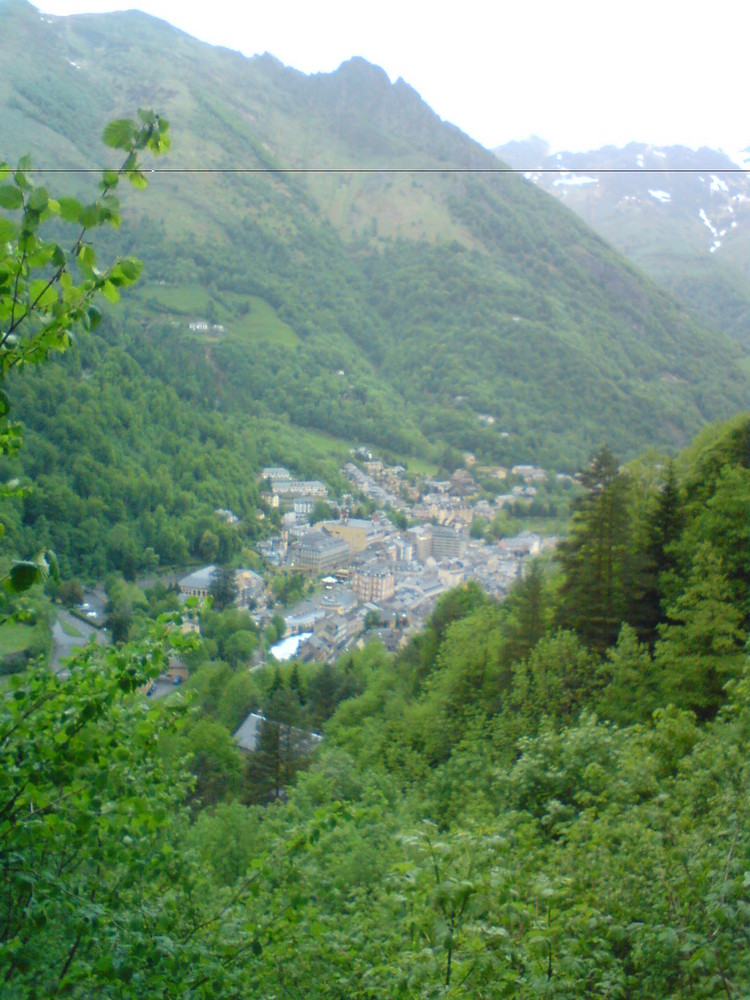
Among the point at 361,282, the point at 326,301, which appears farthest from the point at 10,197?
the point at 361,282

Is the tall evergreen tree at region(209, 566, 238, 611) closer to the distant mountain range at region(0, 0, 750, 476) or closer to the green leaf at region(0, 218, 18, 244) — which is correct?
the distant mountain range at region(0, 0, 750, 476)

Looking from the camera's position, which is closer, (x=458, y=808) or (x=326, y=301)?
(x=458, y=808)

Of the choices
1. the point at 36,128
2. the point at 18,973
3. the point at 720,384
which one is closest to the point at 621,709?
the point at 18,973

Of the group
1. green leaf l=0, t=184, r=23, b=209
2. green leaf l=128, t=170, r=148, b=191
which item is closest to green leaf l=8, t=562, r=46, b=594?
green leaf l=0, t=184, r=23, b=209

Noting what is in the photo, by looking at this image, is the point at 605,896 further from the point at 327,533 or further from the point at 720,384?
the point at 720,384

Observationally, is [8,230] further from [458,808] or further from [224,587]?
[224,587]

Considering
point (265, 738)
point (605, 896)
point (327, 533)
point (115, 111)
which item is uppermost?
point (115, 111)

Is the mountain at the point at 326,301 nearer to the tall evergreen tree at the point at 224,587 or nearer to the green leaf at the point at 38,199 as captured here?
the tall evergreen tree at the point at 224,587
